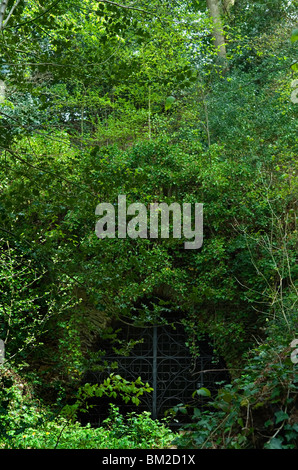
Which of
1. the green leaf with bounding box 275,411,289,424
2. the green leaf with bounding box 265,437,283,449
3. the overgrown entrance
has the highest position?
the green leaf with bounding box 275,411,289,424

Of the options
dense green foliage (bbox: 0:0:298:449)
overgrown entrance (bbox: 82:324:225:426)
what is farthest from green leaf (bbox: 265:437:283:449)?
overgrown entrance (bbox: 82:324:225:426)

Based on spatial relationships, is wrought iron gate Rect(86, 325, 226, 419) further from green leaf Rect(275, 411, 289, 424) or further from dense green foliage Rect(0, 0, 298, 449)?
green leaf Rect(275, 411, 289, 424)

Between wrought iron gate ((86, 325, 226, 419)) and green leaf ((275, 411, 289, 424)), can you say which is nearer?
green leaf ((275, 411, 289, 424))

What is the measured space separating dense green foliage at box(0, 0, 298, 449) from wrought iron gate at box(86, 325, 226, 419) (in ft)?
1.13

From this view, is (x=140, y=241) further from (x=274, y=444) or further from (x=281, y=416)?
(x=274, y=444)

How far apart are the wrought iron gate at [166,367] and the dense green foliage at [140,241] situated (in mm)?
343

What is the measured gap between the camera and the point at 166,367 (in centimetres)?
745

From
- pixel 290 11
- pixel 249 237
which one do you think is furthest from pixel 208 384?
pixel 290 11

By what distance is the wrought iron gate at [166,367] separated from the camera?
7.33 meters

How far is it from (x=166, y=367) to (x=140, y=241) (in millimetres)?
2127

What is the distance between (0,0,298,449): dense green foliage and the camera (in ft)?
10.1

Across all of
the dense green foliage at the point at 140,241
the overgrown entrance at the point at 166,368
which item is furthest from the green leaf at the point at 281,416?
the overgrown entrance at the point at 166,368

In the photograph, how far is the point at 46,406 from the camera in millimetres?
6637

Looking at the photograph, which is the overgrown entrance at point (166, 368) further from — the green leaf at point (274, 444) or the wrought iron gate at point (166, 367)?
the green leaf at point (274, 444)
